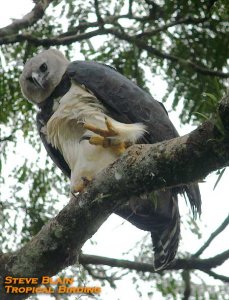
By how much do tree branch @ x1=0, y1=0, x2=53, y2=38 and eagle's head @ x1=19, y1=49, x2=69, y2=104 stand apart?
0.28 metres

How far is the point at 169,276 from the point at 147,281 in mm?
160

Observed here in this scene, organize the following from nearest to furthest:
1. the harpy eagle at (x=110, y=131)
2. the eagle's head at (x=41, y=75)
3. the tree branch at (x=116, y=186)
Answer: the tree branch at (x=116, y=186), the harpy eagle at (x=110, y=131), the eagle's head at (x=41, y=75)

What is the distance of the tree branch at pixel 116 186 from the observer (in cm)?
285

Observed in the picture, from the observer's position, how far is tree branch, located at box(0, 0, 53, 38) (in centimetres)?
506

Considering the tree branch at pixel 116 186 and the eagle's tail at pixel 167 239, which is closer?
the tree branch at pixel 116 186

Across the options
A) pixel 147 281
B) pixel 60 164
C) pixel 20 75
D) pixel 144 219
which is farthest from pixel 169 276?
pixel 20 75

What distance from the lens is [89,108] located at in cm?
434

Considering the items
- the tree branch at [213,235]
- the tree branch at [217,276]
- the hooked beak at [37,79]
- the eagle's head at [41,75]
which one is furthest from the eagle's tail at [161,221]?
the hooked beak at [37,79]

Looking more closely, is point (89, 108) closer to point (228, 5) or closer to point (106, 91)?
point (106, 91)

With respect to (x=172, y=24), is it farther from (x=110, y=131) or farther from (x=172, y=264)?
(x=172, y=264)

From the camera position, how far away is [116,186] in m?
3.25

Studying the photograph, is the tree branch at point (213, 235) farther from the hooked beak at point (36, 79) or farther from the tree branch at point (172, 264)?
the hooked beak at point (36, 79)

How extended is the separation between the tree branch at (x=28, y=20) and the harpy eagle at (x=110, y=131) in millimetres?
612

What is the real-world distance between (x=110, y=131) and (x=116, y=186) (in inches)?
28.5
